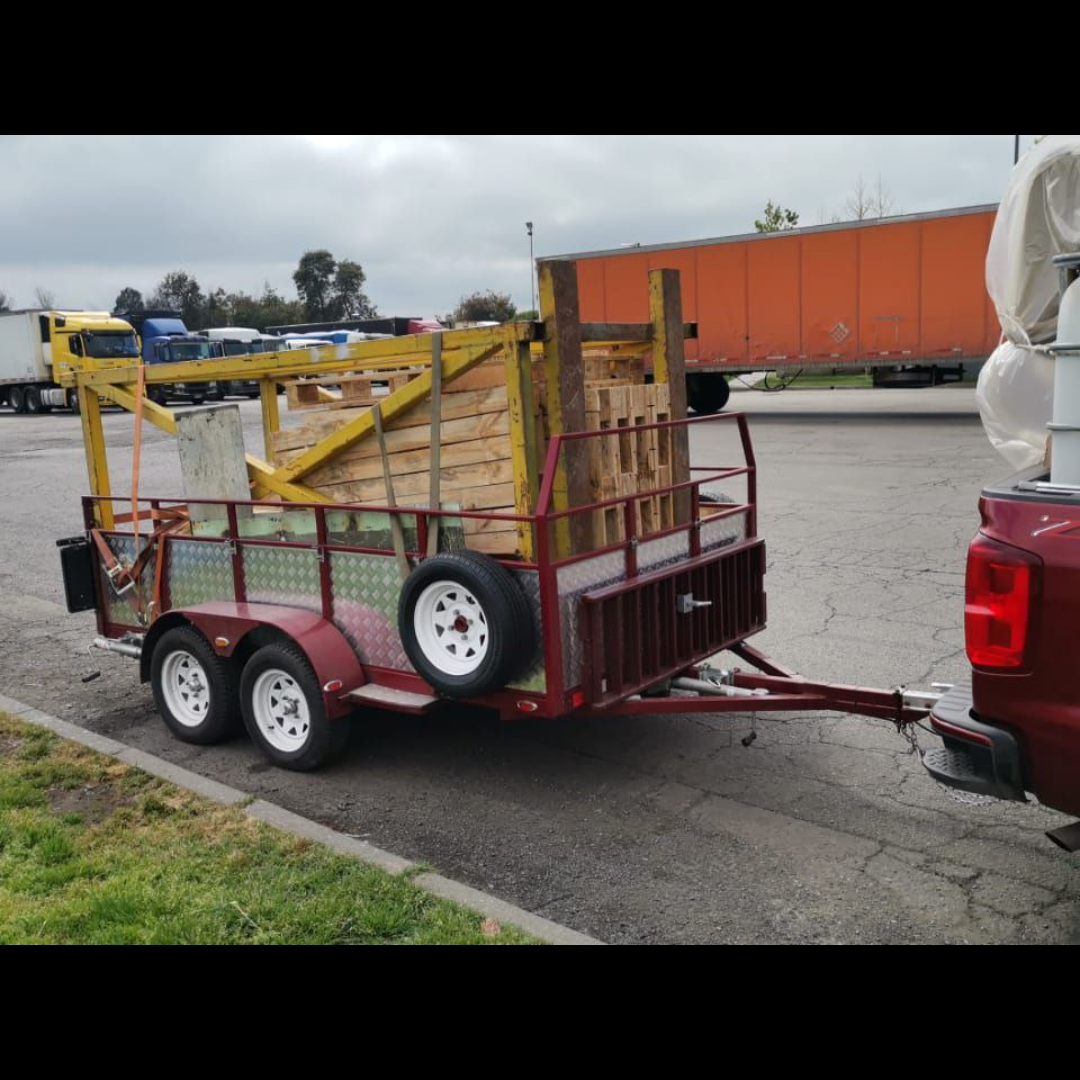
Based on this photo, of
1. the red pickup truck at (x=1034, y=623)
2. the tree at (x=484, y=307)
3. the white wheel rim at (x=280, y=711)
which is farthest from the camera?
the tree at (x=484, y=307)

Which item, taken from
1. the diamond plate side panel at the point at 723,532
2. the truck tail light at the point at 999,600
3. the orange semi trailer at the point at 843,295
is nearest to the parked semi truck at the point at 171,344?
the orange semi trailer at the point at 843,295

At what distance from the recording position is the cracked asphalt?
4.13m

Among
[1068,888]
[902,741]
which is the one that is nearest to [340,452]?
[902,741]

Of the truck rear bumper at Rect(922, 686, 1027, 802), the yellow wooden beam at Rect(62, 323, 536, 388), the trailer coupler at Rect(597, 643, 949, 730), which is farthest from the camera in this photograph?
the yellow wooden beam at Rect(62, 323, 536, 388)

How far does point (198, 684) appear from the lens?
20.1 feet

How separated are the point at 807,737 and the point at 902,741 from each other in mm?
493

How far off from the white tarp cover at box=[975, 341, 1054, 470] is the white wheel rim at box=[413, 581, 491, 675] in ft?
7.63

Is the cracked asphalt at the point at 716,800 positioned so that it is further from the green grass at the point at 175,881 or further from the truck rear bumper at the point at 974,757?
the truck rear bumper at the point at 974,757

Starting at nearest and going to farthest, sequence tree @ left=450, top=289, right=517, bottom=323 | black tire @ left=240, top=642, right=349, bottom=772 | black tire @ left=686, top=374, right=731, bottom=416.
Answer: black tire @ left=240, top=642, right=349, bottom=772 → black tire @ left=686, top=374, right=731, bottom=416 → tree @ left=450, top=289, right=517, bottom=323

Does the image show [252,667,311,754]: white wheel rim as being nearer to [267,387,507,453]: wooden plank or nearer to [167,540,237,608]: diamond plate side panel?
[167,540,237,608]: diamond plate side panel

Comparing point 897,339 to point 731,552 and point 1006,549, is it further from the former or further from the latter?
point 1006,549

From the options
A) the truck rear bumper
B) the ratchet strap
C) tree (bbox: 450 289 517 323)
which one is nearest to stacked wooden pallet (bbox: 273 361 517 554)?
the ratchet strap

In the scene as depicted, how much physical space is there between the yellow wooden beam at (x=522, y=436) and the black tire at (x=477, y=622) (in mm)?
343

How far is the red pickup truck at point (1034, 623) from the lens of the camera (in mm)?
3199
